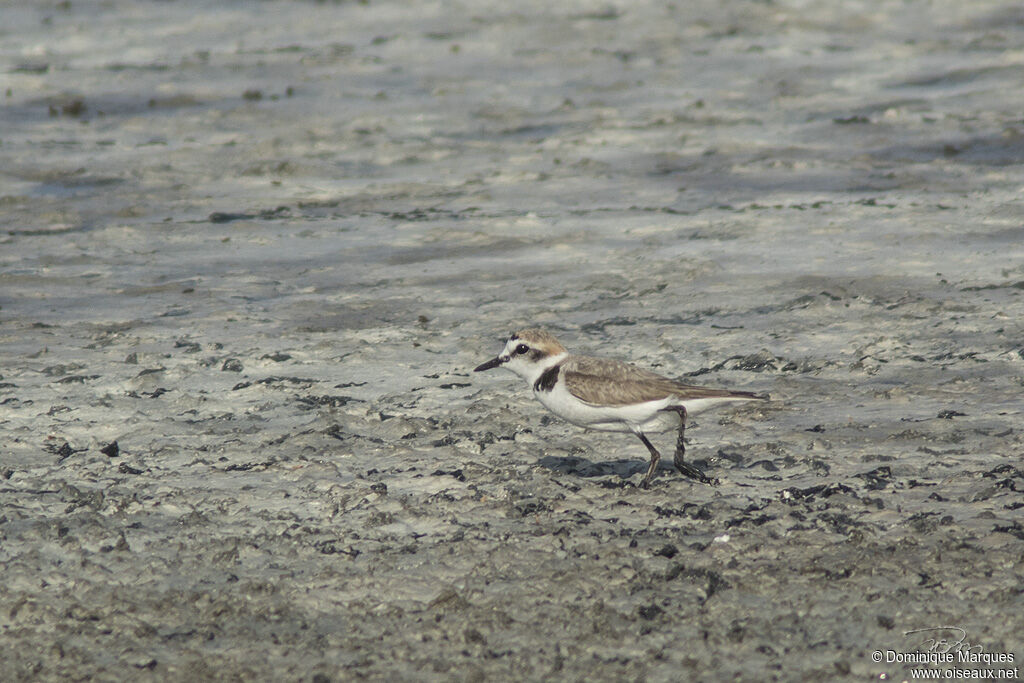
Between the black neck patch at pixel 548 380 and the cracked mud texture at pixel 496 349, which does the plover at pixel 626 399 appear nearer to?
the black neck patch at pixel 548 380

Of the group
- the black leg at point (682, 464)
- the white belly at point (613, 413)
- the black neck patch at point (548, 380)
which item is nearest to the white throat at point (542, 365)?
the black neck patch at point (548, 380)

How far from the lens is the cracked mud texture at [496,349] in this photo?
188 inches

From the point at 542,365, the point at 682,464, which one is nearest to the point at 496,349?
the point at 542,365

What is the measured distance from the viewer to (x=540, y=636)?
4.61 metres

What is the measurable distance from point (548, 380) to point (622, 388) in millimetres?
457

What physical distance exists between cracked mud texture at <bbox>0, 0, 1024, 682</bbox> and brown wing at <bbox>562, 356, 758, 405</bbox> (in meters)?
0.46

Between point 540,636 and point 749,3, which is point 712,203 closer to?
point 540,636

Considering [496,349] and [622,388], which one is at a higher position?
[622,388]

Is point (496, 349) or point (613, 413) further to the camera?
point (496, 349)

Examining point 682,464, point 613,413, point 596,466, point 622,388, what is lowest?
point 596,466

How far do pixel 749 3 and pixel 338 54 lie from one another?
682 cm

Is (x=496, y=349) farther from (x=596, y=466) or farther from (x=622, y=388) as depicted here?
(x=622, y=388)

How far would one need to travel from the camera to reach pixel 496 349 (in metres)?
8.20

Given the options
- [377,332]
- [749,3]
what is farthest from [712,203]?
[749,3]
